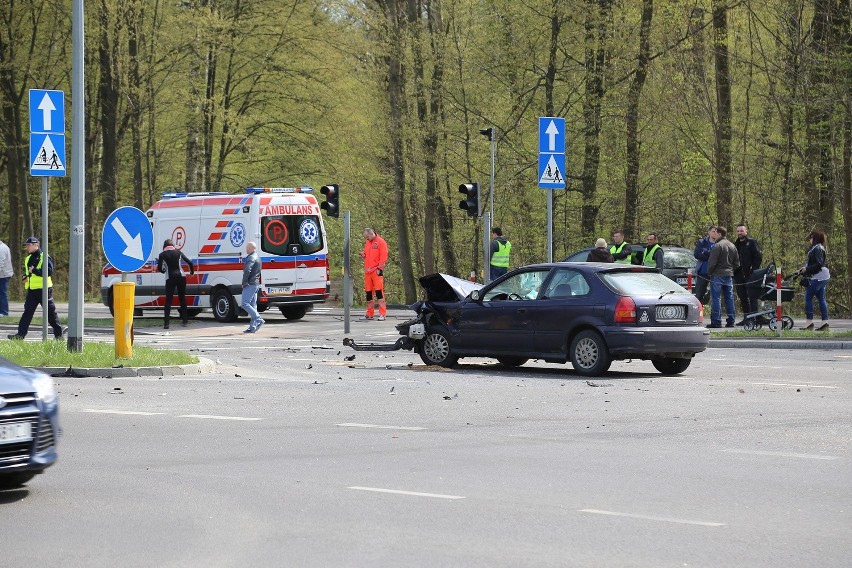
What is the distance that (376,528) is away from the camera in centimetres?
754

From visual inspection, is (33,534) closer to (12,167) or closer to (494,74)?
(494,74)

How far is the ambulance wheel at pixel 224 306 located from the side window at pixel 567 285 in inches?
544

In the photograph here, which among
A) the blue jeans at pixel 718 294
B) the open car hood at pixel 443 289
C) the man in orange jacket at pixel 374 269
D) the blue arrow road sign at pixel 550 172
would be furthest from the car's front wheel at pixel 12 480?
the man in orange jacket at pixel 374 269

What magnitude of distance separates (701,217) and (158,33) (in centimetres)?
1908

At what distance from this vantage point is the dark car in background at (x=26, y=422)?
825 centimetres

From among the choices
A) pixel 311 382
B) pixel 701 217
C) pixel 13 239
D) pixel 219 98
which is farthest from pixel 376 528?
pixel 13 239

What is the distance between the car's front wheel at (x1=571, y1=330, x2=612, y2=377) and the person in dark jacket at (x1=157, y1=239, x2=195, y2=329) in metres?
13.8

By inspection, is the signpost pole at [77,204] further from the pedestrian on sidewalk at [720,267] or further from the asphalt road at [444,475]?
the pedestrian on sidewalk at [720,267]

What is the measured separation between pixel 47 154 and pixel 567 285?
7.50 m

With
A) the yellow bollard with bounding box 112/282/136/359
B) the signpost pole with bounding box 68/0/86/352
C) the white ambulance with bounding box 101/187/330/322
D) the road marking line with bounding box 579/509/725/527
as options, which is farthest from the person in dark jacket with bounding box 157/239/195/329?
the road marking line with bounding box 579/509/725/527

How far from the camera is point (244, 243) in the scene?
1184 inches

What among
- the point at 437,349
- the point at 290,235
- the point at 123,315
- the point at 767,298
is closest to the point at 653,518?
the point at 437,349

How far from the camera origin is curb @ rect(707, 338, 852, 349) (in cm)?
2214

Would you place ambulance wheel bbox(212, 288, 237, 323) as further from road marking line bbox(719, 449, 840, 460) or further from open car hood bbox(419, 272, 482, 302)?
road marking line bbox(719, 449, 840, 460)
